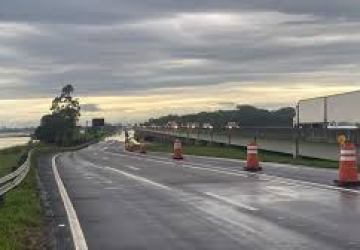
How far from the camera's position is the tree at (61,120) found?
156 m

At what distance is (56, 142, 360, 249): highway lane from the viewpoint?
12.1m

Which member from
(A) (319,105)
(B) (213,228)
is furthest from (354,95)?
(B) (213,228)

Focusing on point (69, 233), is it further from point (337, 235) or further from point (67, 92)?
point (67, 92)

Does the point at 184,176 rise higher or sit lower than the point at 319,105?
lower

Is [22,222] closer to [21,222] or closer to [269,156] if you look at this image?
[21,222]

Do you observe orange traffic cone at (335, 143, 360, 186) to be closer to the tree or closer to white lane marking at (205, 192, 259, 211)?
white lane marking at (205, 192, 259, 211)

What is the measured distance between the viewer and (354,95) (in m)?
43.4

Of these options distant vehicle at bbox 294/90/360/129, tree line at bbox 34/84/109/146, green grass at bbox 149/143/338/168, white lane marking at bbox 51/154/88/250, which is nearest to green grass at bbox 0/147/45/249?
white lane marking at bbox 51/154/88/250

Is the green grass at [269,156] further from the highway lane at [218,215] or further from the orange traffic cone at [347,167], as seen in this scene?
the highway lane at [218,215]

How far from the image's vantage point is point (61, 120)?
156750 mm

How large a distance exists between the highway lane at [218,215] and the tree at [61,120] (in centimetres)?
13171

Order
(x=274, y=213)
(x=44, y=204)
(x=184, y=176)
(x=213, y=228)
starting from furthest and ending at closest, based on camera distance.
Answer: (x=184, y=176)
(x=44, y=204)
(x=274, y=213)
(x=213, y=228)

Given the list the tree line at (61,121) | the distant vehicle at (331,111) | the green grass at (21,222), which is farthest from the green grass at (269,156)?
the tree line at (61,121)

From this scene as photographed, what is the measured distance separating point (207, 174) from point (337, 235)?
55.3 feet
